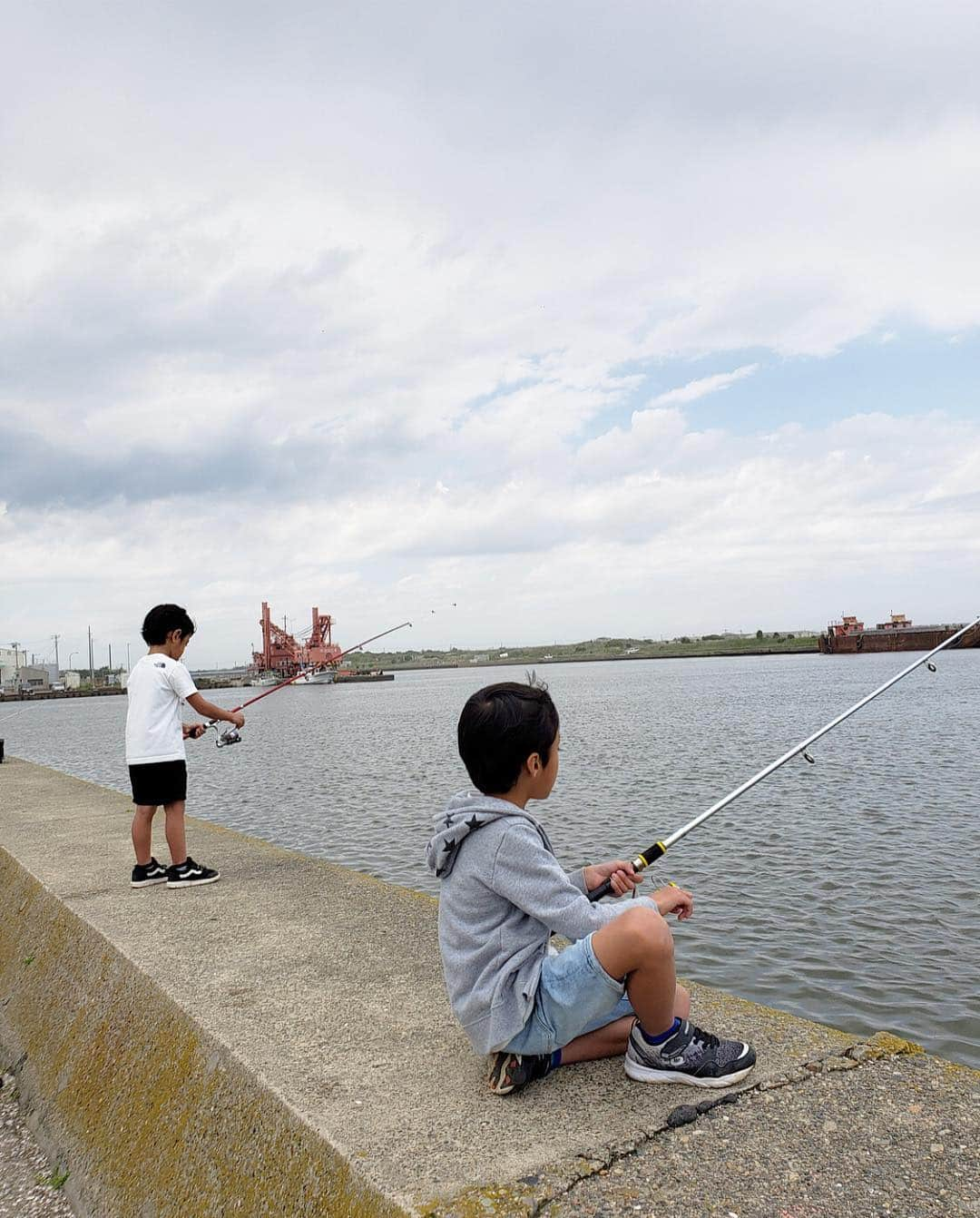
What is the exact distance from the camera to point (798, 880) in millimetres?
7578

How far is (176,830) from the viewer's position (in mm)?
4789

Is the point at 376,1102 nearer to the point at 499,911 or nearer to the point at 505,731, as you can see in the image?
the point at 499,911

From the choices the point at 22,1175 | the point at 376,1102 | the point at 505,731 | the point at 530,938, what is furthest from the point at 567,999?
the point at 22,1175

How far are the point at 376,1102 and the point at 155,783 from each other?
9.23ft

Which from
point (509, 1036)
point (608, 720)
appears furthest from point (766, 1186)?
point (608, 720)

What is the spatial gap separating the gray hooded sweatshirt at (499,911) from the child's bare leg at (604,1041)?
0.30 meters

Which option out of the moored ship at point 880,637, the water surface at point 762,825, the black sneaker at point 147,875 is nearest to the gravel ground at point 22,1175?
the black sneaker at point 147,875

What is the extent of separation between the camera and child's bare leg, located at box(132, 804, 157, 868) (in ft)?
15.3

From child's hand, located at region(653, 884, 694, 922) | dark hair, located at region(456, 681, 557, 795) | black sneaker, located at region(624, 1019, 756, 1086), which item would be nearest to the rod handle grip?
child's hand, located at region(653, 884, 694, 922)

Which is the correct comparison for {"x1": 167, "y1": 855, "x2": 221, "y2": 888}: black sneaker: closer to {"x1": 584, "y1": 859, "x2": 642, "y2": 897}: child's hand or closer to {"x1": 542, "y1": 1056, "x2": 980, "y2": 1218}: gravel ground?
{"x1": 584, "y1": 859, "x2": 642, "y2": 897}: child's hand

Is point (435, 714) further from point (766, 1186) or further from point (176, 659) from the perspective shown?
point (766, 1186)

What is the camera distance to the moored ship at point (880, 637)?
91938mm

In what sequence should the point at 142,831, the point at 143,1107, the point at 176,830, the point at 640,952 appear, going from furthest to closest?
the point at 176,830 < the point at 142,831 < the point at 143,1107 < the point at 640,952

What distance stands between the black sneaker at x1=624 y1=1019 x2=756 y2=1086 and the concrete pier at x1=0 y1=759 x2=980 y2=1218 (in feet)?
0.13
